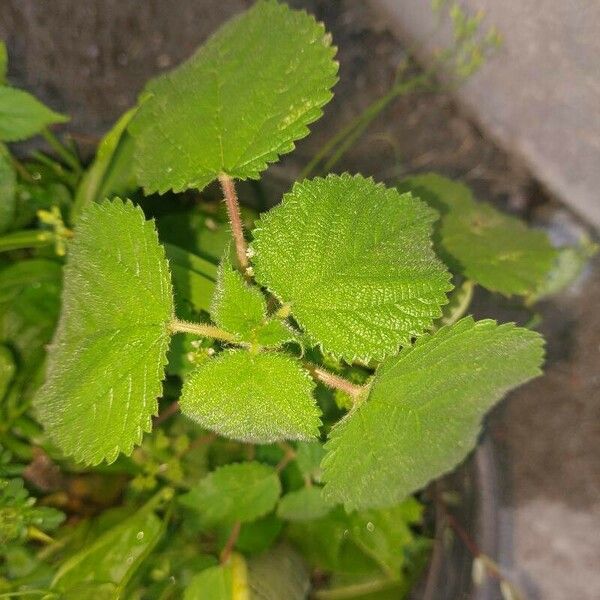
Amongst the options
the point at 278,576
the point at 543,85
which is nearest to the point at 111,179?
the point at 278,576

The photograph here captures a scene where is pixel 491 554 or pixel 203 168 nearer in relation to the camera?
pixel 203 168

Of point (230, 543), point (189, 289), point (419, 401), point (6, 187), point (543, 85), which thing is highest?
point (543, 85)

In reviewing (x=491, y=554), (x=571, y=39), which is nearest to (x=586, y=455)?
(x=491, y=554)

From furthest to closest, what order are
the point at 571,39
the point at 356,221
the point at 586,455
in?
the point at 586,455, the point at 571,39, the point at 356,221

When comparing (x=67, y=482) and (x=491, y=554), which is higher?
(x=67, y=482)

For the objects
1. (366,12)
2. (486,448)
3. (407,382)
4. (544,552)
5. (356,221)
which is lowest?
(544,552)

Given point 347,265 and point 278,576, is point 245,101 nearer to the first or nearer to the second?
point 347,265

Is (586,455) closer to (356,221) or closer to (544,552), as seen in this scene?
(544,552)

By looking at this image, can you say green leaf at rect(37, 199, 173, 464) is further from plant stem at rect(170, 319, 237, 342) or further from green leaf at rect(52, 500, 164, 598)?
green leaf at rect(52, 500, 164, 598)

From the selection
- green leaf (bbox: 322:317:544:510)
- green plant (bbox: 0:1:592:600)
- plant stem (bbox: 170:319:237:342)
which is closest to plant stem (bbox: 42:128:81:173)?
green plant (bbox: 0:1:592:600)
